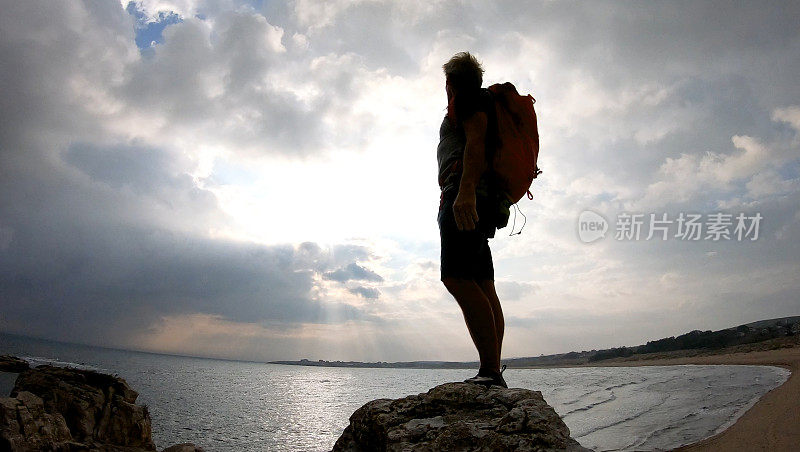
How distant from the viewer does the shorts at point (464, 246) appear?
264 centimetres

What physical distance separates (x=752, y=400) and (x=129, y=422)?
13089 mm

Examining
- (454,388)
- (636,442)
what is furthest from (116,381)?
(636,442)

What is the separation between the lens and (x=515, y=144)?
278cm

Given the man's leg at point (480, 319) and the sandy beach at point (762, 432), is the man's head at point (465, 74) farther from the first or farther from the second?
the sandy beach at point (762, 432)

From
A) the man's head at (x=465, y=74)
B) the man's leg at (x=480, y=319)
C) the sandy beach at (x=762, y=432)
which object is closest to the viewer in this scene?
the man's leg at (x=480, y=319)

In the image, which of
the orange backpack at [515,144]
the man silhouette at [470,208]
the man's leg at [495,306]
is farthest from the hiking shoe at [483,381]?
the orange backpack at [515,144]

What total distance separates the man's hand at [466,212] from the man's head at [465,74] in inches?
35.6

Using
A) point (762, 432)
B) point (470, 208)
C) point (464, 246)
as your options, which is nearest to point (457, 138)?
point (470, 208)

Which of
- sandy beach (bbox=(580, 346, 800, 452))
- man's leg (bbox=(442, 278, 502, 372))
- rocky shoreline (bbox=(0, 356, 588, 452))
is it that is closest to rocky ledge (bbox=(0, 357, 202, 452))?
rocky shoreline (bbox=(0, 356, 588, 452))

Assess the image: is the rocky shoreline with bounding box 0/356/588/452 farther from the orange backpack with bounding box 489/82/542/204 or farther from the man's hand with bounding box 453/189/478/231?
the orange backpack with bounding box 489/82/542/204

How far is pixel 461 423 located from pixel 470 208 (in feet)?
3.91

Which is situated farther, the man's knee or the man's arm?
the man's knee

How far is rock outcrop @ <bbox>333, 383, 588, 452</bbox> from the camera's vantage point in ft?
6.29

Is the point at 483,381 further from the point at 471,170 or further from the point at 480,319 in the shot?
the point at 471,170
